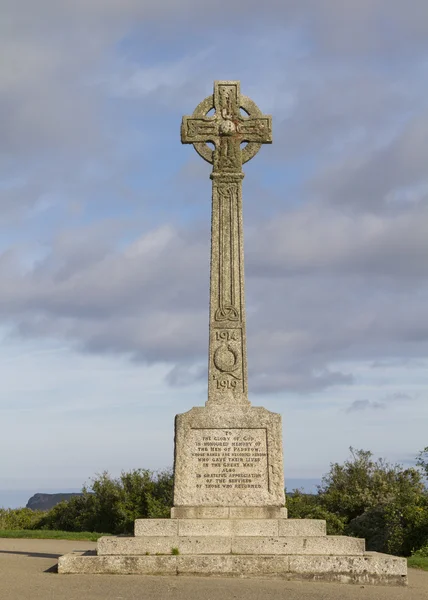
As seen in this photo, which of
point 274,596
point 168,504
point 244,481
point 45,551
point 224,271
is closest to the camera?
point 274,596

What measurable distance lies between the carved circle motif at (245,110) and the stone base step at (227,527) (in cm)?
627


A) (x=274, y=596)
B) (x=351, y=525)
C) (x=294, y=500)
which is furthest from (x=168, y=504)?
(x=274, y=596)

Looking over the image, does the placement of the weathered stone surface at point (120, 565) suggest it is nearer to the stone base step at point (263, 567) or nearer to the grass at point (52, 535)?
the stone base step at point (263, 567)

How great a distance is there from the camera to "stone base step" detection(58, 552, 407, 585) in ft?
35.1

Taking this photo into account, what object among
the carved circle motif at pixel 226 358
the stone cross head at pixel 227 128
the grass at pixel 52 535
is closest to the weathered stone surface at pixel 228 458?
the carved circle motif at pixel 226 358

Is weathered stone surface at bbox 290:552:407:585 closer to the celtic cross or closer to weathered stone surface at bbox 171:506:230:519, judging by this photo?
weathered stone surface at bbox 171:506:230:519

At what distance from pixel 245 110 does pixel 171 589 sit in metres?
8.57

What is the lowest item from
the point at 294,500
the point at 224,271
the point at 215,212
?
the point at 294,500

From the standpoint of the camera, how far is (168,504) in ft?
66.8

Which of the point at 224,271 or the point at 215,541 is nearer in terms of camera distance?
the point at 215,541

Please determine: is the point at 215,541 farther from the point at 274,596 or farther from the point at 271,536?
the point at 274,596

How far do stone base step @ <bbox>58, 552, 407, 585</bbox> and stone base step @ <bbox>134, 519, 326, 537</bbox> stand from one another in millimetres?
744

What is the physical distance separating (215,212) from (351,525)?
9217 mm

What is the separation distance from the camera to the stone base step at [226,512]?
12062 millimetres
